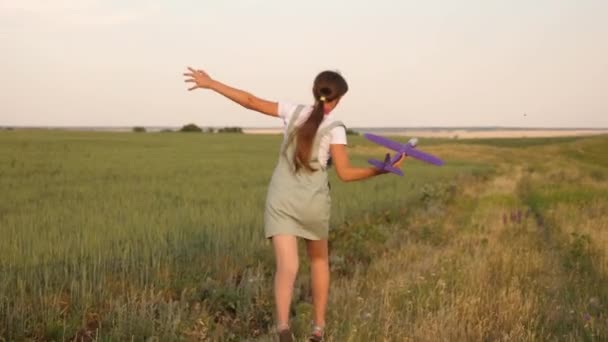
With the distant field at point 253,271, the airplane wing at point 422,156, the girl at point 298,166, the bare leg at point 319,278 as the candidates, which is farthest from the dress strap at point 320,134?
the distant field at point 253,271

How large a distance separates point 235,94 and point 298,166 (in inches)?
24.0

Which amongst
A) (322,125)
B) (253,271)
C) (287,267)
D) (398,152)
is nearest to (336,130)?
(322,125)

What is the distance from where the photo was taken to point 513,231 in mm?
11031

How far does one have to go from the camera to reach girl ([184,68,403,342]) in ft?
16.1

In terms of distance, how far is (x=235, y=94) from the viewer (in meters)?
4.94

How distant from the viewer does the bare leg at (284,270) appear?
4.96 meters

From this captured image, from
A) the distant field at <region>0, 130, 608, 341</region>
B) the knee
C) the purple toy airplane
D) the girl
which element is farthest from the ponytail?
the distant field at <region>0, 130, 608, 341</region>

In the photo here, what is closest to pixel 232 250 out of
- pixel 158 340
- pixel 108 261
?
pixel 108 261

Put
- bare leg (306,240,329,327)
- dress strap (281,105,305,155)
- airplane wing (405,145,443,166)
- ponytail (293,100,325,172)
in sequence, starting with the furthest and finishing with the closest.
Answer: bare leg (306,240,329,327) → dress strap (281,105,305,155) → ponytail (293,100,325,172) → airplane wing (405,145,443,166)

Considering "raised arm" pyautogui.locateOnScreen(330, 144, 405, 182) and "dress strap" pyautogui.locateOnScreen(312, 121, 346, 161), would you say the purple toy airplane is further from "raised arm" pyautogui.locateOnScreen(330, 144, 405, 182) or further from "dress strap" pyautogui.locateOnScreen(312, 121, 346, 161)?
"dress strap" pyautogui.locateOnScreen(312, 121, 346, 161)

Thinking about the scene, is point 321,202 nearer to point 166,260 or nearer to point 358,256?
point 166,260

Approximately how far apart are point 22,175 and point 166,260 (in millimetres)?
10821

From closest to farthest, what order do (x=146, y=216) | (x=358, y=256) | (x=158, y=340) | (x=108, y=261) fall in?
(x=158, y=340) < (x=108, y=261) < (x=358, y=256) < (x=146, y=216)

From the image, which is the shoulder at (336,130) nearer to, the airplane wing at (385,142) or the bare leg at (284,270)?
the airplane wing at (385,142)
